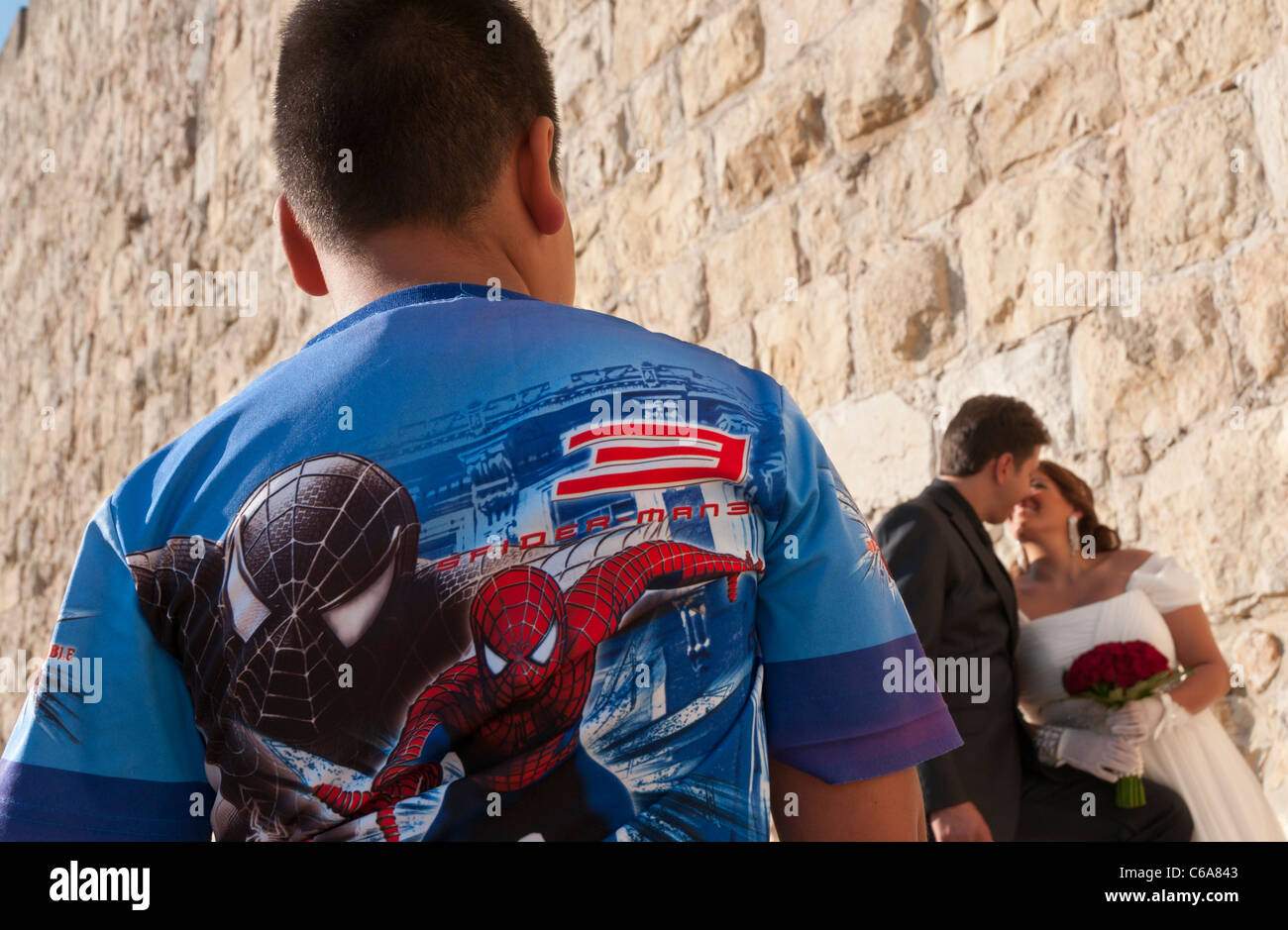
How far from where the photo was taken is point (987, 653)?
3.00 metres

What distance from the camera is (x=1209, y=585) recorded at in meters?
2.63

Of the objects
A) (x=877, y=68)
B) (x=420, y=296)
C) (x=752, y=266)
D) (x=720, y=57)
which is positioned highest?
(x=720, y=57)

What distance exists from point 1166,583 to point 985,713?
531 millimetres

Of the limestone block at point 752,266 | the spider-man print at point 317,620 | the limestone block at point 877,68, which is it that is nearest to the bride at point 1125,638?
the limestone block at point 752,266

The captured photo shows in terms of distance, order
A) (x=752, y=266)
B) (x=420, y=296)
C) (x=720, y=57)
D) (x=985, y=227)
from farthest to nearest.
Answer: (x=720, y=57), (x=752, y=266), (x=985, y=227), (x=420, y=296)

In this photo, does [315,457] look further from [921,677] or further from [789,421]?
[921,677]

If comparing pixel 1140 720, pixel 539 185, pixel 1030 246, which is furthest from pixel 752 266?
pixel 539 185

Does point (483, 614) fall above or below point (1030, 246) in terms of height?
below

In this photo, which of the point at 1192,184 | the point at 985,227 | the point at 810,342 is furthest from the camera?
the point at 810,342

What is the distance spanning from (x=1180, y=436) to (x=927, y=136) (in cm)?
110

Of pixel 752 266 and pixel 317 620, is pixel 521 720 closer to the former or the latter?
pixel 317 620

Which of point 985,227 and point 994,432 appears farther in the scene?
point 985,227
